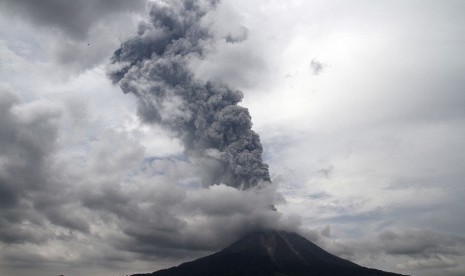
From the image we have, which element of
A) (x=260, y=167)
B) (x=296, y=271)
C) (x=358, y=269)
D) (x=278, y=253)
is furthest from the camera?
(x=278, y=253)

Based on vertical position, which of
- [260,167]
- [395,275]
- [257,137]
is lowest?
[395,275]

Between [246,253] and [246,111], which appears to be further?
[246,253]

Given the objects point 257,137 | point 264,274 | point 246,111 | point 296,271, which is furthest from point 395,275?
point 246,111

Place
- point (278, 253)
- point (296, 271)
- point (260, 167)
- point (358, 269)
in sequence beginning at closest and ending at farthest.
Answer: point (260, 167) < point (296, 271) < point (358, 269) < point (278, 253)

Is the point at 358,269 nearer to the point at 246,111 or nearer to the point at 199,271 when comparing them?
the point at 199,271

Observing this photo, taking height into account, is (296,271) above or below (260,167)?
below

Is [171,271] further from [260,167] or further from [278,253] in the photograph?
[260,167]

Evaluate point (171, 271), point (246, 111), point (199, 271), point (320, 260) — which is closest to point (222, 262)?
point (199, 271)

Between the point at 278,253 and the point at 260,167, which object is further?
the point at 278,253

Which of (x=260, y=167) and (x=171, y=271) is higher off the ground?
(x=260, y=167)
